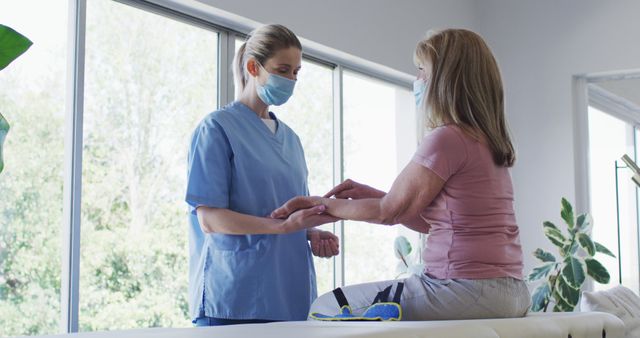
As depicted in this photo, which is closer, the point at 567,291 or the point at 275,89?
the point at 275,89

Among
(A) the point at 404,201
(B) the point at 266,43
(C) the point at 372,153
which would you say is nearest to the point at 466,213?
(A) the point at 404,201

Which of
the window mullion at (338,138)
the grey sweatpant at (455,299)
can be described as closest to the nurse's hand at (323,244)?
the grey sweatpant at (455,299)

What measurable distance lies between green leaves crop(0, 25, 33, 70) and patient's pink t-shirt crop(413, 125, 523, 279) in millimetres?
875

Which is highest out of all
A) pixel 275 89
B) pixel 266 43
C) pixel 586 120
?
Answer: pixel 586 120

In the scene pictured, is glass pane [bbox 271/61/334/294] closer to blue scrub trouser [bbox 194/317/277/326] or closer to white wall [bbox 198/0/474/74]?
white wall [bbox 198/0/474/74]

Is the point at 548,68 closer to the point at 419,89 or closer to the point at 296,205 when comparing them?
the point at 419,89

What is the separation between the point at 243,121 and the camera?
2389 mm

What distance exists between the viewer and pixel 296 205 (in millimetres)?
2105

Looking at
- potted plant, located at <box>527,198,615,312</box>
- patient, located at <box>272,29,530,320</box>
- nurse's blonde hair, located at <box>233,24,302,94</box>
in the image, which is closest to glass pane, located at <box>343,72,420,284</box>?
potted plant, located at <box>527,198,615,312</box>

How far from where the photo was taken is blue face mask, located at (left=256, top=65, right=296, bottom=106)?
2398mm

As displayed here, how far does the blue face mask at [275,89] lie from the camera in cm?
240

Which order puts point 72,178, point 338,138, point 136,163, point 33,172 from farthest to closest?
point 338,138
point 136,163
point 72,178
point 33,172

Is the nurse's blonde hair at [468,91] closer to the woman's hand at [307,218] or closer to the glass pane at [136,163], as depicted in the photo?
the woman's hand at [307,218]

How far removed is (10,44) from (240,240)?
3.92 feet
